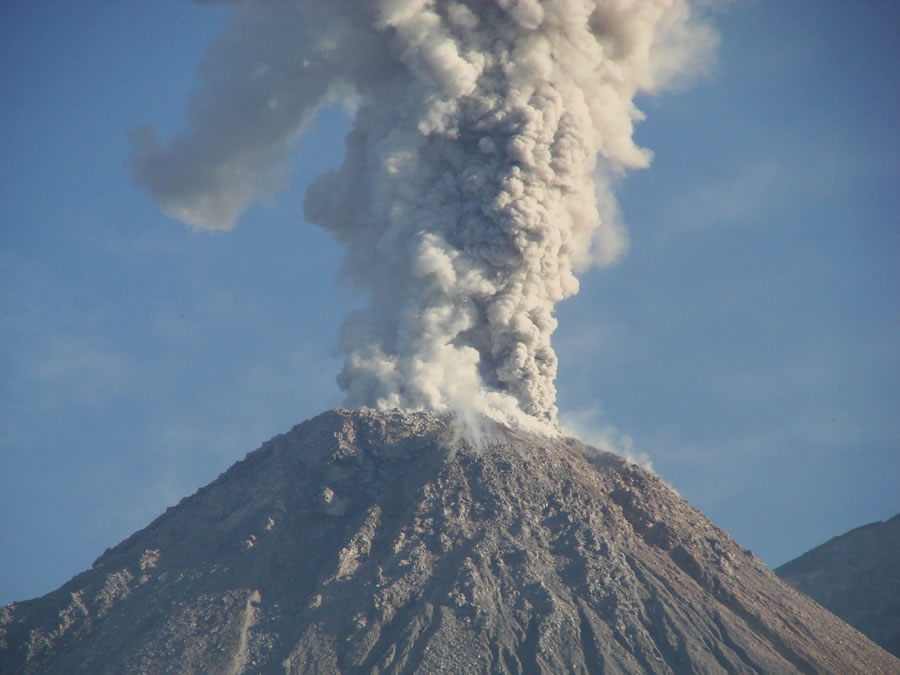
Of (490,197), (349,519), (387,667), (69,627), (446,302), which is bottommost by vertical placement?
(387,667)

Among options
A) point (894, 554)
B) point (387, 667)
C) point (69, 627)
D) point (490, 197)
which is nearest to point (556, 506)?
point (387, 667)

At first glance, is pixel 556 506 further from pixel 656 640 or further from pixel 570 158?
pixel 570 158

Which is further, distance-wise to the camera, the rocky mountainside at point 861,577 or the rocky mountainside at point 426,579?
the rocky mountainside at point 861,577

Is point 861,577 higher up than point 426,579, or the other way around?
point 861,577

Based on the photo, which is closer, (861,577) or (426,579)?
(426,579)
